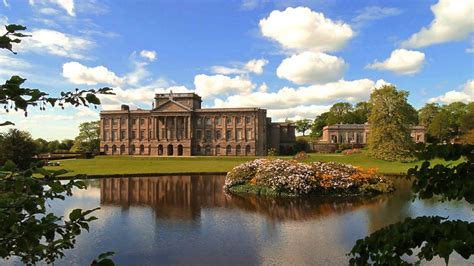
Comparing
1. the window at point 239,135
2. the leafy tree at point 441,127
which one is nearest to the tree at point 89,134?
the window at point 239,135

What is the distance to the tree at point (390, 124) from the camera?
47.7 m

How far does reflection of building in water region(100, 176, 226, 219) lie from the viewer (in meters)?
18.0

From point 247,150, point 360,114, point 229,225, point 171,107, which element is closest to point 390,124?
point 247,150

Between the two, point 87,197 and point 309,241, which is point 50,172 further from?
point 87,197

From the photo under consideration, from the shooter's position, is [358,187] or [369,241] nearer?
[369,241]

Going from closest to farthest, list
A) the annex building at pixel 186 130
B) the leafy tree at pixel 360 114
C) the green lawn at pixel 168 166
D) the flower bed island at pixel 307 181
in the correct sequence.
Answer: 1. the flower bed island at pixel 307 181
2. the green lawn at pixel 168 166
3. the annex building at pixel 186 130
4. the leafy tree at pixel 360 114

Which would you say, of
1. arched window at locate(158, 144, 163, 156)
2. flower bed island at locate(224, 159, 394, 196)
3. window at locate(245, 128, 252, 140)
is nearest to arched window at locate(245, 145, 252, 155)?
window at locate(245, 128, 252, 140)

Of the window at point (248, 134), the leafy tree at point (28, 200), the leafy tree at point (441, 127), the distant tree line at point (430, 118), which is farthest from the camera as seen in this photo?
the leafy tree at point (441, 127)

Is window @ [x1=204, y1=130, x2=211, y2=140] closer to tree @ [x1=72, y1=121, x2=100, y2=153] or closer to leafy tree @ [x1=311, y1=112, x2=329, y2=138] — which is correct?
tree @ [x1=72, y1=121, x2=100, y2=153]

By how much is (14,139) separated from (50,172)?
34634mm

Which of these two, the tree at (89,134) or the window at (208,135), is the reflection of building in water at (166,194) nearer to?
the window at (208,135)

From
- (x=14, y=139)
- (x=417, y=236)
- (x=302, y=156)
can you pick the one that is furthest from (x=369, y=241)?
(x=302, y=156)

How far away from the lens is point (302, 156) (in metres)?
52.2

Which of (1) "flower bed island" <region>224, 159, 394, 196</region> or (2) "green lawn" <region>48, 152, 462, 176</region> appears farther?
(2) "green lawn" <region>48, 152, 462, 176</region>
